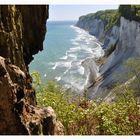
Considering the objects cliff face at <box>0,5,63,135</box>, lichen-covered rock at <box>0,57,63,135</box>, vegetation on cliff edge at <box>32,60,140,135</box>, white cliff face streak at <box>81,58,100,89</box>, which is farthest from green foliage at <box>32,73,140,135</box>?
white cliff face streak at <box>81,58,100,89</box>

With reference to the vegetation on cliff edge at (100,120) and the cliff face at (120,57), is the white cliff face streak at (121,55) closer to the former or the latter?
the cliff face at (120,57)

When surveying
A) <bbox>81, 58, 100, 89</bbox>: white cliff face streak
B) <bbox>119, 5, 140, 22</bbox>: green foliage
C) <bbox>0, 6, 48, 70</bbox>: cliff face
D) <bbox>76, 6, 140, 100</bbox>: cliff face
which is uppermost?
<bbox>0, 6, 48, 70</bbox>: cliff face

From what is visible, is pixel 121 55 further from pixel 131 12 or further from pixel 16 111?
pixel 16 111

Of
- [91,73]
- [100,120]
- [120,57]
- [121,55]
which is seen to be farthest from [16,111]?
[91,73]

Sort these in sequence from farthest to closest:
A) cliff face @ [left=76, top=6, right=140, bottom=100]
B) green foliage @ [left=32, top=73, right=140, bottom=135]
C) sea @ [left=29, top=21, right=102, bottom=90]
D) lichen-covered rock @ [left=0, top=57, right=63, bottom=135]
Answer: sea @ [left=29, top=21, right=102, bottom=90] < cliff face @ [left=76, top=6, right=140, bottom=100] < green foliage @ [left=32, top=73, right=140, bottom=135] < lichen-covered rock @ [left=0, top=57, right=63, bottom=135]

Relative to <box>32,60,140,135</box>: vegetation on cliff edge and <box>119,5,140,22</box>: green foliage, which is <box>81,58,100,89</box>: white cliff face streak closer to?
<box>119,5,140,22</box>: green foliage

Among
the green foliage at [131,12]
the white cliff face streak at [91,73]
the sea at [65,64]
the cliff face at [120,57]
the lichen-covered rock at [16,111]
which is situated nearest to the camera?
the lichen-covered rock at [16,111]

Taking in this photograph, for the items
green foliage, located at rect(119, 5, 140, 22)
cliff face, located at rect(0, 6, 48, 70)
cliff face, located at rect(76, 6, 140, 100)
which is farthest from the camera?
green foliage, located at rect(119, 5, 140, 22)

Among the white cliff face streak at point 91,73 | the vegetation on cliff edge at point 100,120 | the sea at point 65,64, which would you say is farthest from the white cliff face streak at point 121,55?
the vegetation on cliff edge at point 100,120

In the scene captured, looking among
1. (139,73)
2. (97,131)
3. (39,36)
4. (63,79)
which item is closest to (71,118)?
(97,131)
